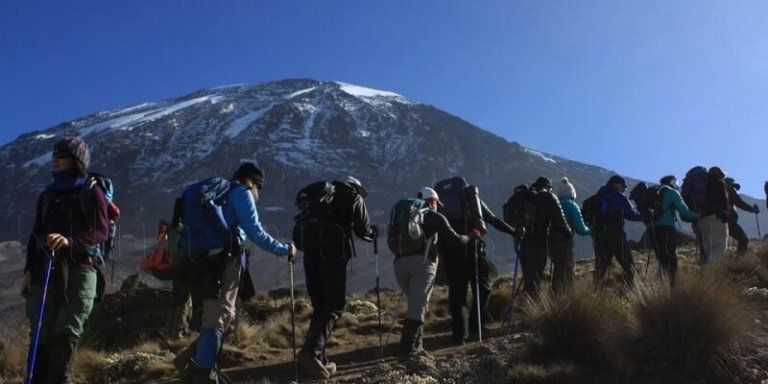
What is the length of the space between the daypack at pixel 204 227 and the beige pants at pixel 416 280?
194 centimetres

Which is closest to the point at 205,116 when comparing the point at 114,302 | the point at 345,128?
the point at 345,128

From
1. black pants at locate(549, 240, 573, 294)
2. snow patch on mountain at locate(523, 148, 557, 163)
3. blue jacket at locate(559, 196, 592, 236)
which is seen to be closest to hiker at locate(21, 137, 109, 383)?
black pants at locate(549, 240, 573, 294)

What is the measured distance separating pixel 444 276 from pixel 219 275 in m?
3.33

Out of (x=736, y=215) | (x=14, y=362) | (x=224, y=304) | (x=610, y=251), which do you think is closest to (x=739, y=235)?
(x=736, y=215)

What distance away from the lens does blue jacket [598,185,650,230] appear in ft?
29.2

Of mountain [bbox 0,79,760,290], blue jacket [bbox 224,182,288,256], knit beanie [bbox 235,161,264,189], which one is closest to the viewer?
blue jacket [bbox 224,182,288,256]

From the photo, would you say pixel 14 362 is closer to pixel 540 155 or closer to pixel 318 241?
pixel 318 241

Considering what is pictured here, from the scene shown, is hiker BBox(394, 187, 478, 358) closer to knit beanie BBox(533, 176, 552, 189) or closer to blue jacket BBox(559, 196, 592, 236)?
knit beanie BBox(533, 176, 552, 189)

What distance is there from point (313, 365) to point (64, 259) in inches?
86.2

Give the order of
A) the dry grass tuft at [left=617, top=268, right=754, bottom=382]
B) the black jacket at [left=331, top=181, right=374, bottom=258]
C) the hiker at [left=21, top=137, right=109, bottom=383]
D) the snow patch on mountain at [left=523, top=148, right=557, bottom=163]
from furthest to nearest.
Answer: the snow patch on mountain at [left=523, top=148, right=557, bottom=163] → the black jacket at [left=331, top=181, right=374, bottom=258] → the dry grass tuft at [left=617, top=268, right=754, bottom=382] → the hiker at [left=21, top=137, right=109, bottom=383]

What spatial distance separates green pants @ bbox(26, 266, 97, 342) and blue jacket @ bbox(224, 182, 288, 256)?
1.16m

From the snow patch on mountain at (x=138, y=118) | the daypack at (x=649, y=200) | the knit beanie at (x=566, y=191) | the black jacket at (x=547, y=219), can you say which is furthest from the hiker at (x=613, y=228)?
the snow patch on mountain at (x=138, y=118)

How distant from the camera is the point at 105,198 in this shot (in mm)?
5090

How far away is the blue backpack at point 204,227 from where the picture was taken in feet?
17.5
